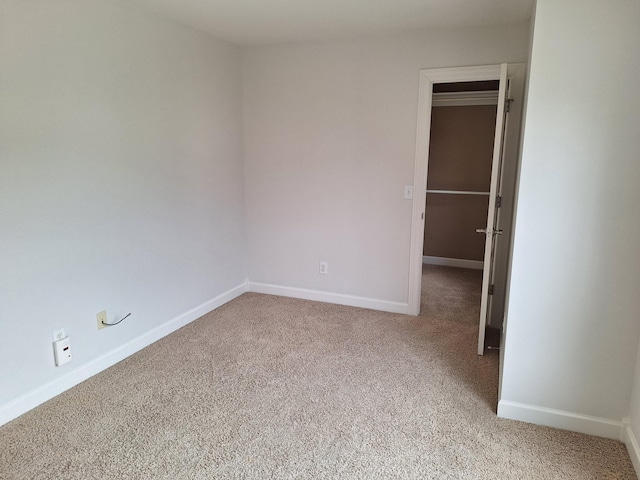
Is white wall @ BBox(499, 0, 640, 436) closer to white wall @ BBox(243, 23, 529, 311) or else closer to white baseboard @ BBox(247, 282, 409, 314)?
white wall @ BBox(243, 23, 529, 311)

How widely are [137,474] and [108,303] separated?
1206 mm

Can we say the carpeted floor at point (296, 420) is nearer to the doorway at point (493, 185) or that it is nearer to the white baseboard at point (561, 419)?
the white baseboard at point (561, 419)

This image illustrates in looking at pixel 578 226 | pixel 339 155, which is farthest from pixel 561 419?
pixel 339 155

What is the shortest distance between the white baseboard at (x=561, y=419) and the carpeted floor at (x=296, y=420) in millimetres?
45

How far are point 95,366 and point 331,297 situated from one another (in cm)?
204

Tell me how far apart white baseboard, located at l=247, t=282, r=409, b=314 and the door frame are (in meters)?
0.15

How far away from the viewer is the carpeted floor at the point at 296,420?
186cm

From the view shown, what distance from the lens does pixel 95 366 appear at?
262cm

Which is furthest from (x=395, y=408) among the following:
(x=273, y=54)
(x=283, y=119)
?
(x=273, y=54)

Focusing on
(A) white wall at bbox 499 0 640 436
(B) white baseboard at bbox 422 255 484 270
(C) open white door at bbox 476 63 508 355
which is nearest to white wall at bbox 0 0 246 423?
(C) open white door at bbox 476 63 508 355

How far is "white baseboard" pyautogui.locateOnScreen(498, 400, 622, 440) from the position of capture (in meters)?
2.08

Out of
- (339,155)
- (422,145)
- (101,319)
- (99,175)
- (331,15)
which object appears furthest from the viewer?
(339,155)

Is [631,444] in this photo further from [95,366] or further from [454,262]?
[454,262]

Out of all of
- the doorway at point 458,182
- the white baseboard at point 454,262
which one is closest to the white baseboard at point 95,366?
the doorway at point 458,182
